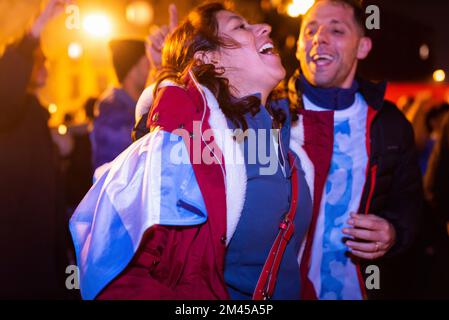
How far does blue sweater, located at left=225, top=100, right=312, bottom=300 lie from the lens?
1.73 m

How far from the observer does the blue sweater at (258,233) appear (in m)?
1.73

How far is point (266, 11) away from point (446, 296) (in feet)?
12.8

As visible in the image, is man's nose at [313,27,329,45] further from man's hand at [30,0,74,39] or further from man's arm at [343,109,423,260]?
man's hand at [30,0,74,39]

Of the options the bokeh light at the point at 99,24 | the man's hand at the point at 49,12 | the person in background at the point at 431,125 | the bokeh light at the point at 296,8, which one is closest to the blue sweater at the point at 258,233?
the man's hand at the point at 49,12

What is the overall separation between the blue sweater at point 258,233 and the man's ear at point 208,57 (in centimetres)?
30

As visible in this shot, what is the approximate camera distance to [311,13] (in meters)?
2.61

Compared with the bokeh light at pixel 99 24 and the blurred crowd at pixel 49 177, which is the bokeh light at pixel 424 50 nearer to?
the bokeh light at pixel 99 24

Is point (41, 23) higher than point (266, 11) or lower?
lower

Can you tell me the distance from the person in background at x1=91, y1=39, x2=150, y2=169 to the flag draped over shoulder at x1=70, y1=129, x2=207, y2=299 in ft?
4.75

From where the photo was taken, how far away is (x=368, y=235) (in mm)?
2164

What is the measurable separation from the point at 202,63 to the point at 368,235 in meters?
1.15
